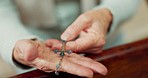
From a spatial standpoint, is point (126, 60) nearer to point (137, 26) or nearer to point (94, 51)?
point (94, 51)

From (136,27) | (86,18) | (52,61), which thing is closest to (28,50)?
(52,61)

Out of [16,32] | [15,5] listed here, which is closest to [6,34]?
[16,32]

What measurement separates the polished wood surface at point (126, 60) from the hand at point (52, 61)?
4 cm

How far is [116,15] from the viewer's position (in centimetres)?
67

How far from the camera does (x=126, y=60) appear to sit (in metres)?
0.50

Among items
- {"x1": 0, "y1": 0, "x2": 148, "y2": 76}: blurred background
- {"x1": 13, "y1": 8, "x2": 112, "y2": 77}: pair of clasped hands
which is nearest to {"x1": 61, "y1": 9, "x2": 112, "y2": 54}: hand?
{"x1": 13, "y1": 8, "x2": 112, "y2": 77}: pair of clasped hands

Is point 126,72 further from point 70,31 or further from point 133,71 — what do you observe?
point 70,31

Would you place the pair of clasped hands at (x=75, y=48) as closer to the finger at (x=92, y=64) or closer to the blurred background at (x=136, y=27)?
the finger at (x=92, y=64)

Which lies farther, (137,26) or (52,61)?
(137,26)

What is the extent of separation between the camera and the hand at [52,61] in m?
0.44

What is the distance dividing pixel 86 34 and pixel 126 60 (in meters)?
0.10

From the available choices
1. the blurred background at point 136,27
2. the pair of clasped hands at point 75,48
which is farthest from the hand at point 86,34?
the blurred background at point 136,27

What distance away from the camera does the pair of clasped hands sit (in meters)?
0.45

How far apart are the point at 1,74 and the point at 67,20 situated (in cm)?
30
